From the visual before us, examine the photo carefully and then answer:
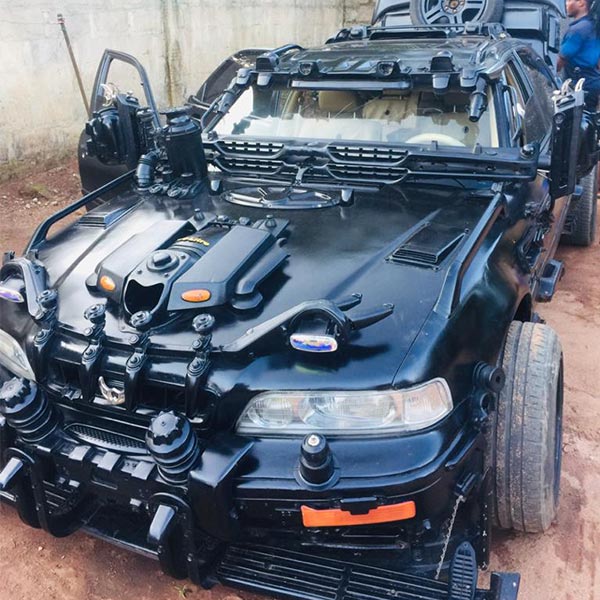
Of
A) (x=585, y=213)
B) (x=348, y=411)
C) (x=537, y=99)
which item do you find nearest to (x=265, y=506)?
(x=348, y=411)

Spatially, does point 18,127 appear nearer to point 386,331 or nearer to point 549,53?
point 549,53

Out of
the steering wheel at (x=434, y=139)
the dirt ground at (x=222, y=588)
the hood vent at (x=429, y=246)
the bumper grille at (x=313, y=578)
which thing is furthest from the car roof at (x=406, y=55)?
the bumper grille at (x=313, y=578)

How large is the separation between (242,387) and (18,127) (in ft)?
20.9

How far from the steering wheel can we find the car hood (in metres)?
0.31

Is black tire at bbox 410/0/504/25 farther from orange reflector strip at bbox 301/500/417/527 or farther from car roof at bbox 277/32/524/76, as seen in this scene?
orange reflector strip at bbox 301/500/417/527

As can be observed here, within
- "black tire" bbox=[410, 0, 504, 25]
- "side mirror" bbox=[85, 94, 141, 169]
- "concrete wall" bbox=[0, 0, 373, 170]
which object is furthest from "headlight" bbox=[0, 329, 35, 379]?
"concrete wall" bbox=[0, 0, 373, 170]

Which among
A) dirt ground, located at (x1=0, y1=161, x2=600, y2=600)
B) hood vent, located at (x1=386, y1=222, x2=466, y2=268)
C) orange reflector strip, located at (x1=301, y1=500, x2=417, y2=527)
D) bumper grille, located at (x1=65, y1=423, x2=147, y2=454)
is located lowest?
dirt ground, located at (x1=0, y1=161, x2=600, y2=600)

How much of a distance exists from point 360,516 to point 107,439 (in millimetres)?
936

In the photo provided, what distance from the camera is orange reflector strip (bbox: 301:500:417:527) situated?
200 centimetres

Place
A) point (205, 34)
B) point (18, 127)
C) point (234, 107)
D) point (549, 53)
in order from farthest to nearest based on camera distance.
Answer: point (205, 34), point (18, 127), point (549, 53), point (234, 107)

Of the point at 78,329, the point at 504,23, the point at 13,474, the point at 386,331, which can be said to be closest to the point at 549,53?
the point at 504,23

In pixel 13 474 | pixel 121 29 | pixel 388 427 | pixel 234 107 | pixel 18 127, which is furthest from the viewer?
pixel 121 29

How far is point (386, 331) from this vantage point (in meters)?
2.16

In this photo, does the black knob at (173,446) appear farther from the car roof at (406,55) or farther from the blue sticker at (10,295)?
Result: the car roof at (406,55)
